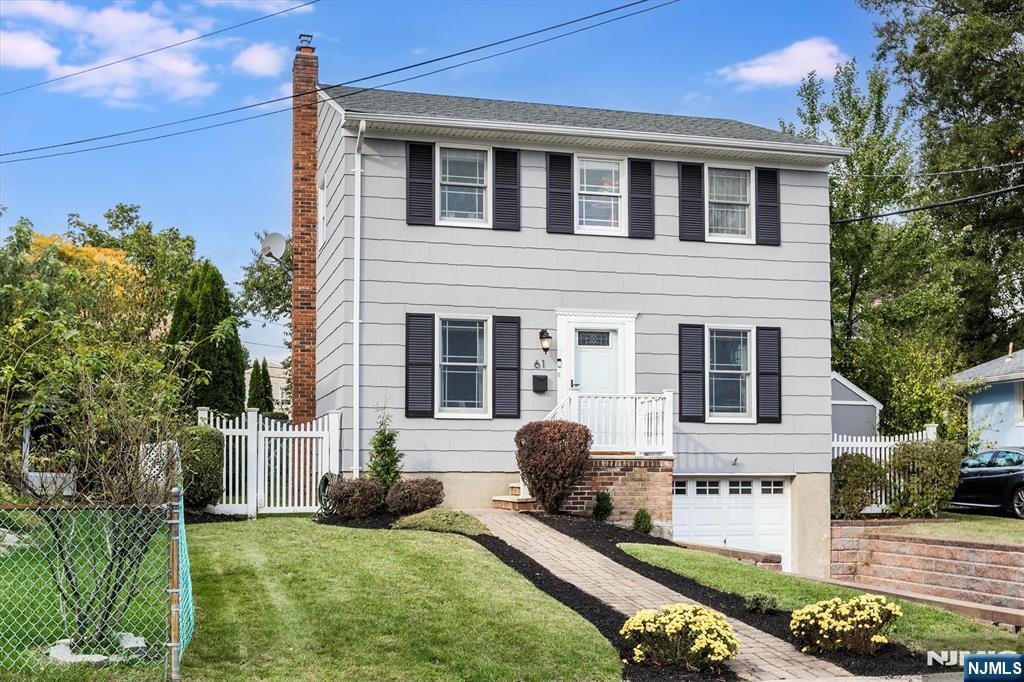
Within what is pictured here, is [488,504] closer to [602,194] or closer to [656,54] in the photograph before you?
[602,194]

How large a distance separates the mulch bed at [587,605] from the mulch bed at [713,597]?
1.21 meters

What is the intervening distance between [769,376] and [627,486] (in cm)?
421

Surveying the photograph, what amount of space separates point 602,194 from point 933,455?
7.80 m

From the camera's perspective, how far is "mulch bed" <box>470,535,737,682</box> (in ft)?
29.2

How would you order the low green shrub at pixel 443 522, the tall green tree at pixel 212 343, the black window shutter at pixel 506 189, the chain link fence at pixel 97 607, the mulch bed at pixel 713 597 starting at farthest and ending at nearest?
the tall green tree at pixel 212 343, the black window shutter at pixel 506 189, the low green shrub at pixel 443 522, the mulch bed at pixel 713 597, the chain link fence at pixel 97 607

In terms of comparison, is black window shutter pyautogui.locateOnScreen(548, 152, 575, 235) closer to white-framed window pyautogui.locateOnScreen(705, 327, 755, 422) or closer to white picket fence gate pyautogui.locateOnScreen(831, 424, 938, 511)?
white-framed window pyautogui.locateOnScreen(705, 327, 755, 422)

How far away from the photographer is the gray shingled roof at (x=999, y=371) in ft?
94.2

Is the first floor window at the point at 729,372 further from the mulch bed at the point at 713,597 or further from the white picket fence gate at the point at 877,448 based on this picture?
the mulch bed at the point at 713,597

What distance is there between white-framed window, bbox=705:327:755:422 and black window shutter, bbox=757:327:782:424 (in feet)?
0.47

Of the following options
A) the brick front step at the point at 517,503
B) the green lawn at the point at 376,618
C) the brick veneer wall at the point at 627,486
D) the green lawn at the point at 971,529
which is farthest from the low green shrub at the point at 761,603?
the green lawn at the point at 971,529

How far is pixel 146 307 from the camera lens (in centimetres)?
3041

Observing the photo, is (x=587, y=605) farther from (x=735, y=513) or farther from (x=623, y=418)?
(x=735, y=513)

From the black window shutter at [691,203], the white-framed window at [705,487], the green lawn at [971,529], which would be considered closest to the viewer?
the green lawn at [971,529]

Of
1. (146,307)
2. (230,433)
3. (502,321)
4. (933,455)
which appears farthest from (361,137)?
(146,307)
